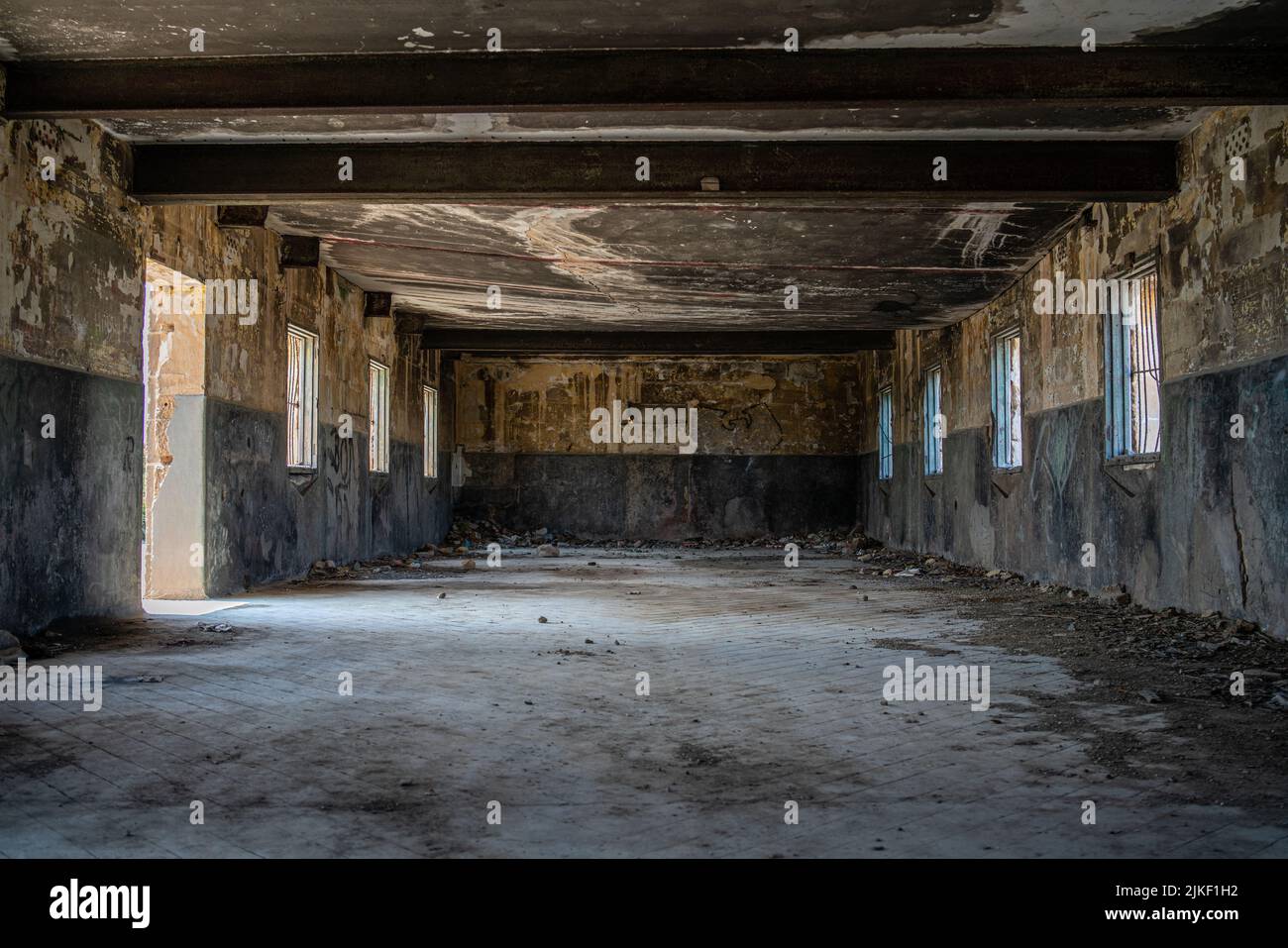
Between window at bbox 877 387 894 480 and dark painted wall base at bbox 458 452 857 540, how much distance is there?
1.73 metres

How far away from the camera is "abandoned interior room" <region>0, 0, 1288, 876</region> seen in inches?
127

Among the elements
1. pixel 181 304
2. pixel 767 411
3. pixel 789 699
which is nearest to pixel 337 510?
pixel 181 304

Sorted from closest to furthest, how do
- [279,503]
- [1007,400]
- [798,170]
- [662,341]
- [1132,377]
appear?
1. [798,170]
2. [1132,377]
3. [279,503]
4. [1007,400]
5. [662,341]

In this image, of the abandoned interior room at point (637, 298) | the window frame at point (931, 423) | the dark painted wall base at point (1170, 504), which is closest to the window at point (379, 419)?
the abandoned interior room at point (637, 298)

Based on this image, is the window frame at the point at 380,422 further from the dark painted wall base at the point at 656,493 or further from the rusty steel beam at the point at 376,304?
the dark painted wall base at the point at 656,493

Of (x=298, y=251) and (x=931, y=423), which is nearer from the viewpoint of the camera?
(x=298, y=251)

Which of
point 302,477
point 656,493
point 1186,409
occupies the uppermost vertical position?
point 1186,409

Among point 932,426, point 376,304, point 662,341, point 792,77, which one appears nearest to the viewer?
point 792,77

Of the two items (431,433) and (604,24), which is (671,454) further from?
(604,24)

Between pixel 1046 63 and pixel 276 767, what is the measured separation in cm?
504

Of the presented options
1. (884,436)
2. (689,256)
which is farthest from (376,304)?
(884,436)

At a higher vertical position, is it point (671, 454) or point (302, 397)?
point (302, 397)

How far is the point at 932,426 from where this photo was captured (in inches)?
557

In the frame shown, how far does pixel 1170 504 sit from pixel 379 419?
9875 millimetres
